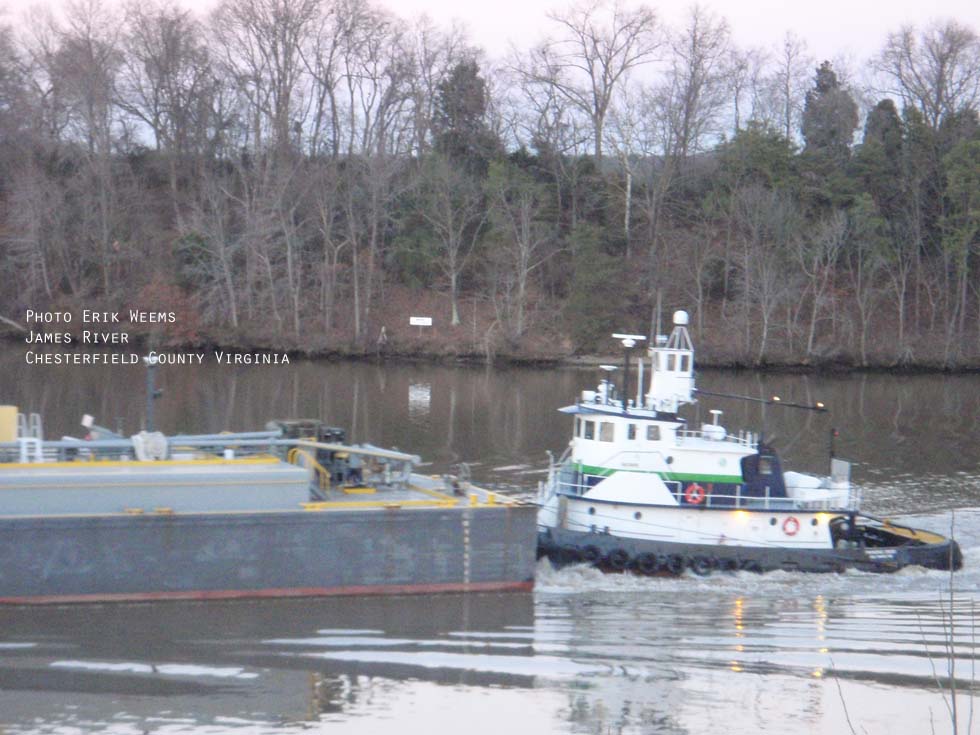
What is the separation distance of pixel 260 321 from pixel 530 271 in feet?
48.0

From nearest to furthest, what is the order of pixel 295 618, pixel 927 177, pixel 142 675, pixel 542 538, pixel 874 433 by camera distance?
Result: pixel 142 675, pixel 295 618, pixel 542 538, pixel 874 433, pixel 927 177

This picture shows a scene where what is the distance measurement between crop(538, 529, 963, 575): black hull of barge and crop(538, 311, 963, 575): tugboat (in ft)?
0.06

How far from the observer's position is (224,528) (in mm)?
16969

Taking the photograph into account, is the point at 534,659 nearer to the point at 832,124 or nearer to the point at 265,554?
the point at 265,554

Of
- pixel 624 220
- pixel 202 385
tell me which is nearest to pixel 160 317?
pixel 202 385

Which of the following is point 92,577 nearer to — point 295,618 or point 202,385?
point 295,618

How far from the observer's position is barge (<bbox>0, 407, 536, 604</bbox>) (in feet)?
53.9

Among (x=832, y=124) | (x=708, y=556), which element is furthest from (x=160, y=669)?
(x=832, y=124)

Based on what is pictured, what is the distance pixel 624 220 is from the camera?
6469 centimetres

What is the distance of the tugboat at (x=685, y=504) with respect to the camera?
1991cm

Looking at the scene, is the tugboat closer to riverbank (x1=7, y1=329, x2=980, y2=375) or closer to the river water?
the river water

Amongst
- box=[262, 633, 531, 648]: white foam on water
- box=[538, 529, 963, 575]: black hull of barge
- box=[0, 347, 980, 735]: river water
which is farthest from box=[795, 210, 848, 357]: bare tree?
box=[262, 633, 531, 648]: white foam on water

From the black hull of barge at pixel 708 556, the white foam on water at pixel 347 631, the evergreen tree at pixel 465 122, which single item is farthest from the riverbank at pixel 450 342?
the white foam on water at pixel 347 631

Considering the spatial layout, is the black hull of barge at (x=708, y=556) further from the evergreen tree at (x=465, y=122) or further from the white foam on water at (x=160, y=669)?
the evergreen tree at (x=465, y=122)
